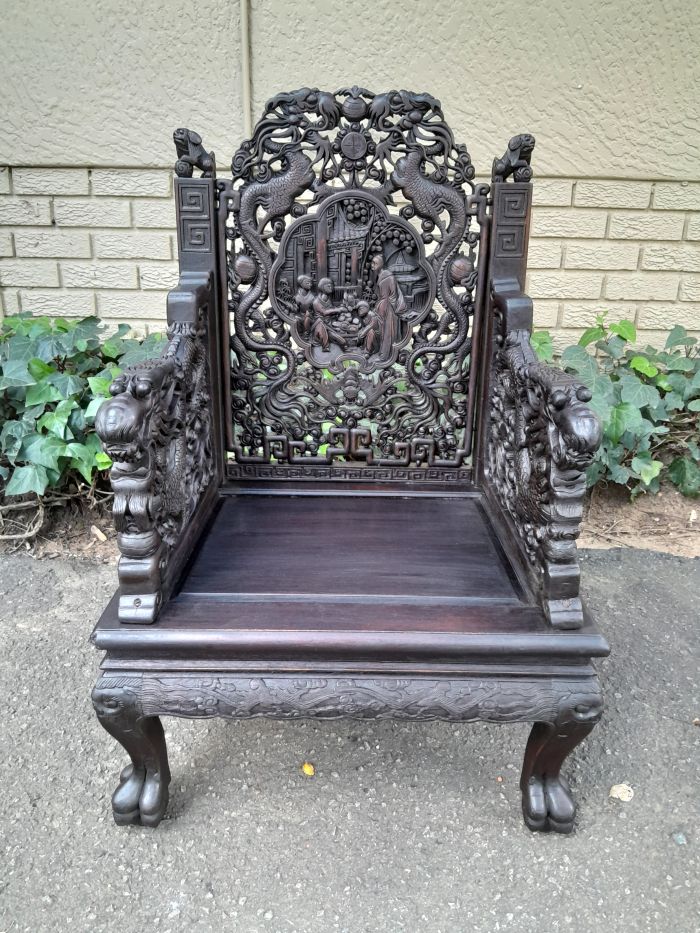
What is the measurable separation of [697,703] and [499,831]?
839 millimetres

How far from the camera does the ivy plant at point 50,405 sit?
2787mm

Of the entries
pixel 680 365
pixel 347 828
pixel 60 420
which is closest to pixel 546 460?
pixel 347 828

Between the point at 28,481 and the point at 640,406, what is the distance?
2.56 metres

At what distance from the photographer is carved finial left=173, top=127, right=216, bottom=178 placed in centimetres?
178

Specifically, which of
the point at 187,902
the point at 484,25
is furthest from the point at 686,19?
the point at 187,902

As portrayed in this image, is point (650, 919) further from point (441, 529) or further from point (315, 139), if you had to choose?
point (315, 139)

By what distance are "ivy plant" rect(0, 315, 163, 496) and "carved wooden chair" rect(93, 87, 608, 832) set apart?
3.23 feet

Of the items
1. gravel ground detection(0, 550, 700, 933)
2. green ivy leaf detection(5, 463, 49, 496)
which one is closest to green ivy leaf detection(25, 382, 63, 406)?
green ivy leaf detection(5, 463, 49, 496)

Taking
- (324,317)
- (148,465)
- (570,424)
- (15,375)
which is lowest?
(15,375)

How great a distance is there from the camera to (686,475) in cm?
331

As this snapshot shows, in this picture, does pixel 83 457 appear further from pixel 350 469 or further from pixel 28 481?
pixel 350 469

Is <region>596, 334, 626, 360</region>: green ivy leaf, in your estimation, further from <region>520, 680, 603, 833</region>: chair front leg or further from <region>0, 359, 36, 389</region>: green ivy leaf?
<region>0, 359, 36, 389</region>: green ivy leaf

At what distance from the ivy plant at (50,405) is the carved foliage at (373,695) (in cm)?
154

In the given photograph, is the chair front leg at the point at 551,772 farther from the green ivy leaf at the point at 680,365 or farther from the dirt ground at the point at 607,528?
the green ivy leaf at the point at 680,365
